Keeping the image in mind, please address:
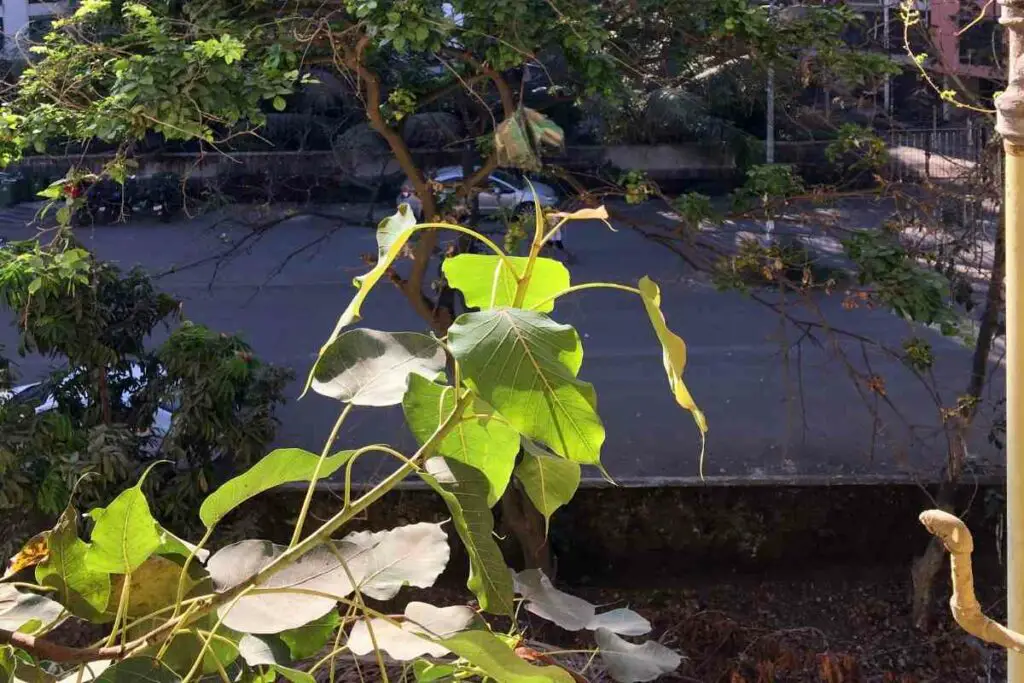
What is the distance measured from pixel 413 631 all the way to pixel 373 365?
0.25 m

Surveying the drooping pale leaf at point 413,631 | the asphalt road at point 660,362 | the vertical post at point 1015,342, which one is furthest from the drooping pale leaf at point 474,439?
A: the asphalt road at point 660,362

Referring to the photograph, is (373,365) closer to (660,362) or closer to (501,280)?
(501,280)

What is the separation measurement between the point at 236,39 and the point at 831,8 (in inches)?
94.4

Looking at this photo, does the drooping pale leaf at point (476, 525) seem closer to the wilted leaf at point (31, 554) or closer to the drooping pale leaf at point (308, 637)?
the drooping pale leaf at point (308, 637)

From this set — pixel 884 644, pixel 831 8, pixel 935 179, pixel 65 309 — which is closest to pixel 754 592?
pixel 884 644

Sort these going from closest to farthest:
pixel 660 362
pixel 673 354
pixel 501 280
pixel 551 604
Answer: pixel 673 354 < pixel 501 280 < pixel 551 604 < pixel 660 362

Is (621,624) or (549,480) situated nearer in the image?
(549,480)

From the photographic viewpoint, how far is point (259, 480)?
0.91 m

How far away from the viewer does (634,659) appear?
1212 mm

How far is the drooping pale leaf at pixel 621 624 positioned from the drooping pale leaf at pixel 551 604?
15mm

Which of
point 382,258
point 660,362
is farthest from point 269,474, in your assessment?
point 660,362

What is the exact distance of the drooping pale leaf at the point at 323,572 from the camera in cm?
91

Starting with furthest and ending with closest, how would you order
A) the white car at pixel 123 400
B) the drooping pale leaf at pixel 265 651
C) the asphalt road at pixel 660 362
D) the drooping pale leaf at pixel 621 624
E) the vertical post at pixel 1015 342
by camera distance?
the asphalt road at pixel 660 362 → the white car at pixel 123 400 → the drooping pale leaf at pixel 621 624 → the vertical post at pixel 1015 342 → the drooping pale leaf at pixel 265 651

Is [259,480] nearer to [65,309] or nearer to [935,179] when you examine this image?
[65,309]
